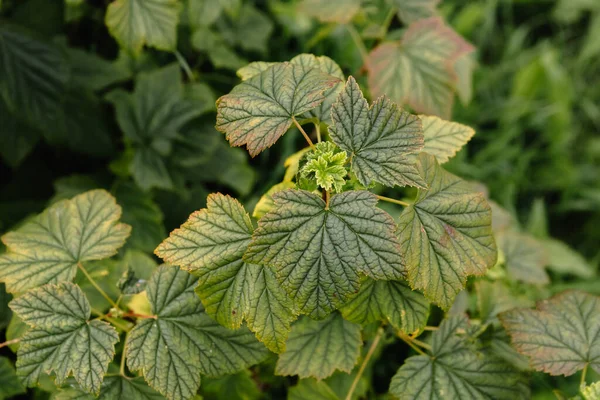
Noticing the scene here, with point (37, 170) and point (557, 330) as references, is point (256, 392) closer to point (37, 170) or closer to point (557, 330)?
point (557, 330)

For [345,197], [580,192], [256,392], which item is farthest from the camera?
[580,192]

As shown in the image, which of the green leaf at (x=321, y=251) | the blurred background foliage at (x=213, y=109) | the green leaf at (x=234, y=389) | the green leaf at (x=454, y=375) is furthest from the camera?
the blurred background foliage at (x=213, y=109)

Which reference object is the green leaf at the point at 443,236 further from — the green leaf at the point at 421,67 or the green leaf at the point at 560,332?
the green leaf at the point at 421,67

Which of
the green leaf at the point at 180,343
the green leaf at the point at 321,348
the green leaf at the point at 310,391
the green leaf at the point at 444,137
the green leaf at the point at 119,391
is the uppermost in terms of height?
the green leaf at the point at 444,137

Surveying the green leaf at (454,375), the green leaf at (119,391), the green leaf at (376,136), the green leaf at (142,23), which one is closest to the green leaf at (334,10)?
the green leaf at (142,23)

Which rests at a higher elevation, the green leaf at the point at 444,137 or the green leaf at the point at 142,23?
the green leaf at the point at 142,23

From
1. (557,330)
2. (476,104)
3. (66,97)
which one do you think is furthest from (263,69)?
(476,104)

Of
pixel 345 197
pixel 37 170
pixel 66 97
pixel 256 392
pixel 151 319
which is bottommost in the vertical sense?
pixel 256 392
